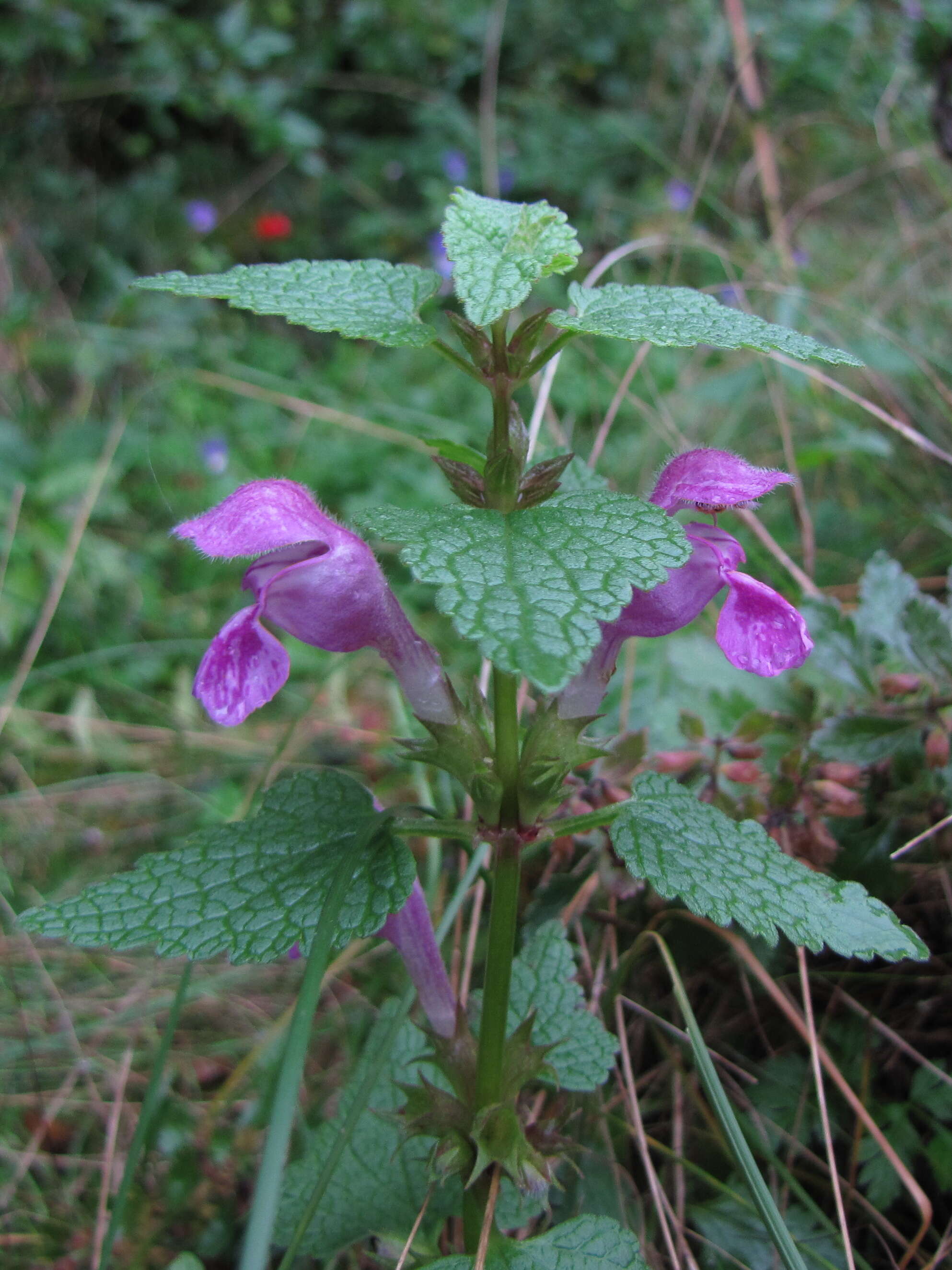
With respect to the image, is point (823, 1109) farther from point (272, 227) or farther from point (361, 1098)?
point (272, 227)

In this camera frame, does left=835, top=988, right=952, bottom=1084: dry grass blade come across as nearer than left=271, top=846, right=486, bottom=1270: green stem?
No

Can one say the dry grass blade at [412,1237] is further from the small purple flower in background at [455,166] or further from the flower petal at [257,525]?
the small purple flower in background at [455,166]

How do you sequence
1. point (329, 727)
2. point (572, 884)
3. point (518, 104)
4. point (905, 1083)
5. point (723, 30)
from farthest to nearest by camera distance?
1. point (518, 104)
2. point (723, 30)
3. point (329, 727)
4. point (572, 884)
5. point (905, 1083)

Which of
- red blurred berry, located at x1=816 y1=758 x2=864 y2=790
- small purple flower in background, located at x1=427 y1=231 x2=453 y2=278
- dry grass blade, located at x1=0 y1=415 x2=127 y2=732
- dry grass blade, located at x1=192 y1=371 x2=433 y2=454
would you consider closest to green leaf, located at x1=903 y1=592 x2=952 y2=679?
red blurred berry, located at x1=816 y1=758 x2=864 y2=790

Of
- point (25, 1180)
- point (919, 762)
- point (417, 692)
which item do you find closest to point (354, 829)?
point (417, 692)

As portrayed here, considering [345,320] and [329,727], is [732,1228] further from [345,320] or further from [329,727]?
[329,727]

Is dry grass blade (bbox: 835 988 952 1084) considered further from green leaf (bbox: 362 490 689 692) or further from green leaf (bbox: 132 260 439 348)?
green leaf (bbox: 132 260 439 348)

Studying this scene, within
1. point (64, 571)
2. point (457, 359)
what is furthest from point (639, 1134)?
point (64, 571)
